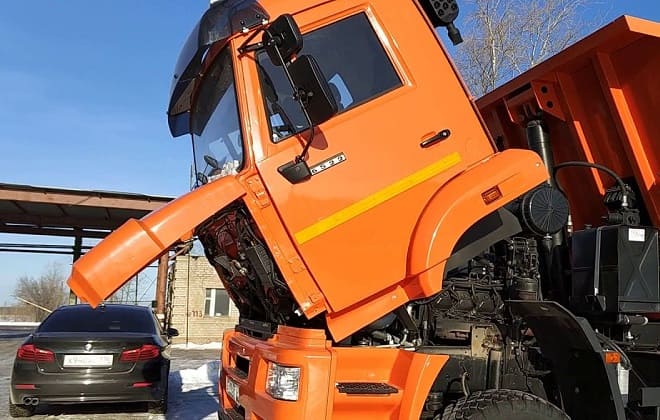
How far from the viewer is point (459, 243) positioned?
12.7ft

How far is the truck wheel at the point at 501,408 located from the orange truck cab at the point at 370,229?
1cm

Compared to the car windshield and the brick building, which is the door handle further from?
the brick building

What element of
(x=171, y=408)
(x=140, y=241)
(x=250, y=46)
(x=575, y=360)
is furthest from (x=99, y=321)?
(x=575, y=360)

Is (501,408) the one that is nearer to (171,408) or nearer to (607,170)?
(607,170)

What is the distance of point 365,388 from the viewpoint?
3.55 m

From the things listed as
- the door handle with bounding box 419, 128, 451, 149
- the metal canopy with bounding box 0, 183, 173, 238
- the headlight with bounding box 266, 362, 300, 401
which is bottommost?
the headlight with bounding box 266, 362, 300, 401

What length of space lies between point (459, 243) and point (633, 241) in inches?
51.5

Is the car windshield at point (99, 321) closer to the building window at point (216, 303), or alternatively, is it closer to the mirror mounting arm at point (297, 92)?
the mirror mounting arm at point (297, 92)

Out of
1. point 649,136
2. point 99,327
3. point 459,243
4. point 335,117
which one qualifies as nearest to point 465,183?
point 459,243

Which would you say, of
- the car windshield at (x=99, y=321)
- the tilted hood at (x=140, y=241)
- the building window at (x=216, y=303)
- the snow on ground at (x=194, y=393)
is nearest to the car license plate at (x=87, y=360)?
the car windshield at (x=99, y=321)

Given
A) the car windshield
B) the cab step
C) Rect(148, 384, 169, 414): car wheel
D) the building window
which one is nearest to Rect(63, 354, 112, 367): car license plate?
the car windshield

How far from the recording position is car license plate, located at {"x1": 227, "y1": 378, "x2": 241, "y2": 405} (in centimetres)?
432

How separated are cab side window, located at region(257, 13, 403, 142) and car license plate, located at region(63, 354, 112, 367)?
4852 mm

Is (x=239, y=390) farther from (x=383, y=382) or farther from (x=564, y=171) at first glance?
(x=564, y=171)
